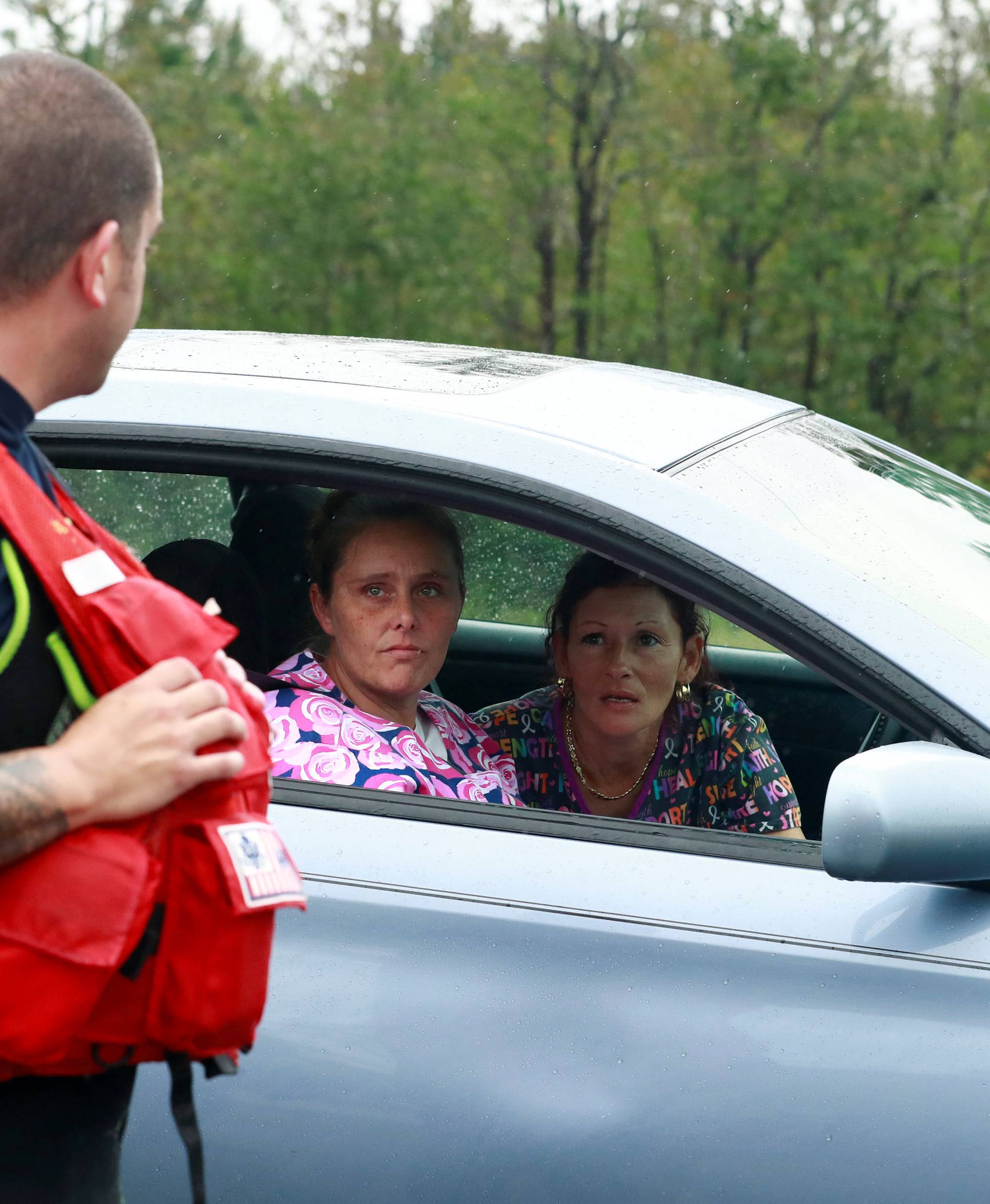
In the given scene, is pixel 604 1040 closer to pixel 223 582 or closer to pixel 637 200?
pixel 223 582

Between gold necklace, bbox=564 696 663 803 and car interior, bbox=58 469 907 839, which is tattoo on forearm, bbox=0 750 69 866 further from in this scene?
gold necklace, bbox=564 696 663 803

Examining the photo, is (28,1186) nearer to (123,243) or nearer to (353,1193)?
(353,1193)

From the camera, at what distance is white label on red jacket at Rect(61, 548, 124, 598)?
118 cm

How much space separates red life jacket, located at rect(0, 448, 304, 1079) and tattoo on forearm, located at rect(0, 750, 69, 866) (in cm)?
2

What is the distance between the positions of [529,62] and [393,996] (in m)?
12.4

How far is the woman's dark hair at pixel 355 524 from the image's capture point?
7.79ft

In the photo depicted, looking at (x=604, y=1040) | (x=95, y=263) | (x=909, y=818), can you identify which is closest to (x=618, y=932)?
(x=604, y=1040)

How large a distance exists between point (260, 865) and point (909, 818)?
27.9 inches

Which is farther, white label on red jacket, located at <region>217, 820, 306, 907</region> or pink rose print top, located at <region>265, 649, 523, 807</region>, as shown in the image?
pink rose print top, located at <region>265, 649, 523, 807</region>

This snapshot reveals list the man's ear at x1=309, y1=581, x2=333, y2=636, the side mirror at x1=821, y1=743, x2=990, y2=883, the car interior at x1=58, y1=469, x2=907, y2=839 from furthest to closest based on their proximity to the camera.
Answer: the car interior at x1=58, y1=469, x2=907, y2=839
the man's ear at x1=309, y1=581, x2=333, y2=636
the side mirror at x1=821, y1=743, x2=990, y2=883

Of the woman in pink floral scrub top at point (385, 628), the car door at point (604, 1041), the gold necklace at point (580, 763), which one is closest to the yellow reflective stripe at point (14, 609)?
the car door at point (604, 1041)

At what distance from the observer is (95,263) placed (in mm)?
1210

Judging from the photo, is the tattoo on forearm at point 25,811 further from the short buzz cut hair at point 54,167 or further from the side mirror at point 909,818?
the side mirror at point 909,818

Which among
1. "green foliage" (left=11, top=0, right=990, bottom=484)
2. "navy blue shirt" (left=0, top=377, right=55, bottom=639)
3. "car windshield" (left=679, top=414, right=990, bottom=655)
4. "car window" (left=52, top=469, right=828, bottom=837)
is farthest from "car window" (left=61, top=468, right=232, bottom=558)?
"green foliage" (left=11, top=0, right=990, bottom=484)
